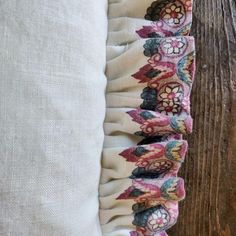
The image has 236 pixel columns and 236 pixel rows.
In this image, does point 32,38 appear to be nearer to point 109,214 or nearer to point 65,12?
point 65,12

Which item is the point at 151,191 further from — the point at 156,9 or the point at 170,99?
the point at 156,9

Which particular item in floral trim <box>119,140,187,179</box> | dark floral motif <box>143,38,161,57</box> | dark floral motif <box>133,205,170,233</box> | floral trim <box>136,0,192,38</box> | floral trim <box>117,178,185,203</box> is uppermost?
floral trim <box>136,0,192,38</box>

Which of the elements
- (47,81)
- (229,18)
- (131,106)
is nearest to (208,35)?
(229,18)

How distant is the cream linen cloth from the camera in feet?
1.82

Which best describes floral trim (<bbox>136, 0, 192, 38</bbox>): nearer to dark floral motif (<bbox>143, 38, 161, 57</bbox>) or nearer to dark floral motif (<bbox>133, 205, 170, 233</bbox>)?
dark floral motif (<bbox>143, 38, 161, 57</bbox>)

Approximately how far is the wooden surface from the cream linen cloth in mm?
133

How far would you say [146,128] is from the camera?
69 centimetres

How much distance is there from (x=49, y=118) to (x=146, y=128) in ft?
0.52

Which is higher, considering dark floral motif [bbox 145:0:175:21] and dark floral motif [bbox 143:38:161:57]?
dark floral motif [bbox 145:0:175:21]

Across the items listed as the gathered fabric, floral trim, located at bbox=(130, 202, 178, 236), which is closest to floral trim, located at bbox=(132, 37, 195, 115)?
the gathered fabric

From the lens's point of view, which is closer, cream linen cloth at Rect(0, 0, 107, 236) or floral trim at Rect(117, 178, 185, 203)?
cream linen cloth at Rect(0, 0, 107, 236)

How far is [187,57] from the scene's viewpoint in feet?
2.26

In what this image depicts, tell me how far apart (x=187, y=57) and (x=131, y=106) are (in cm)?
10

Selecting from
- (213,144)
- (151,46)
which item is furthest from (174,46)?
(213,144)
